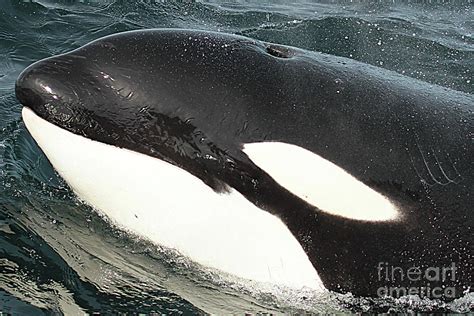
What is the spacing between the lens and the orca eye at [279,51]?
5.05 metres

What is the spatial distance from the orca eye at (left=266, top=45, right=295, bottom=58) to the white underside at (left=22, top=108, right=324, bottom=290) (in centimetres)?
103

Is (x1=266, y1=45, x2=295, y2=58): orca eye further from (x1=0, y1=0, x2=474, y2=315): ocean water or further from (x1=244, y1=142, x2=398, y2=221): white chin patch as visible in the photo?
(x1=0, y1=0, x2=474, y2=315): ocean water

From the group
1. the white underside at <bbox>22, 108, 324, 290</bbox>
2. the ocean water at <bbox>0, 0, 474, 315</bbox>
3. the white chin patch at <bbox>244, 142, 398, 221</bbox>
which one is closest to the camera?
the white chin patch at <bbox>244, 142, 398, 221</bbox>

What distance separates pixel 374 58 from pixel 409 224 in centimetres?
664

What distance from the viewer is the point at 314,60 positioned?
16.6ft

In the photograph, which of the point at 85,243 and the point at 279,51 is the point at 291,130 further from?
the point at 85,243

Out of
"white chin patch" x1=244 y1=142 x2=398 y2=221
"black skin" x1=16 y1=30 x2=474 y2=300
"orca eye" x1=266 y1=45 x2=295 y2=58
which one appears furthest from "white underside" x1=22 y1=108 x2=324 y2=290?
"orca eye" x1=266 y1=45 x2=295 y2=58

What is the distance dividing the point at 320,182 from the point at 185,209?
2.98 ft

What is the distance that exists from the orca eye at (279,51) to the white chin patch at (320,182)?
0.77 meters

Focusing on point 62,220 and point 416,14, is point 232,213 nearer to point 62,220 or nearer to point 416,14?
point 62,220

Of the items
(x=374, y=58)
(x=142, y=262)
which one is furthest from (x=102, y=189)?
(x=374, y=58)

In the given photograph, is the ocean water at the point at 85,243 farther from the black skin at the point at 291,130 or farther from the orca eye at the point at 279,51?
the orca eye at the point at 279,51

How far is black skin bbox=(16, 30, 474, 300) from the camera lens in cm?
463

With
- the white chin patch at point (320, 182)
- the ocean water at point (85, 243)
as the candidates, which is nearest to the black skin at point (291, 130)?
the white chin patch at point (320, 182)
